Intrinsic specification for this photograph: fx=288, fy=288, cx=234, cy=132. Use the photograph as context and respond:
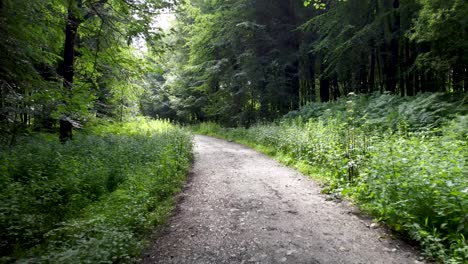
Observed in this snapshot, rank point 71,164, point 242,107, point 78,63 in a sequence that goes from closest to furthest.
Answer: point 71,164 → point 78,63 → point 242,107

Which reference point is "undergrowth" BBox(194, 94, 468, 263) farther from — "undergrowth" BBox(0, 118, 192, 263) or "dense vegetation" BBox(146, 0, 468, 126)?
"undergrowth" BBox(0, 118, 192, 263)

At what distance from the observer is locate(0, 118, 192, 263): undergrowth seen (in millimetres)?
3590

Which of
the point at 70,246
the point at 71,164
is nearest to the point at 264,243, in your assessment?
the point at 70,246

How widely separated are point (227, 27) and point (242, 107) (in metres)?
6.27

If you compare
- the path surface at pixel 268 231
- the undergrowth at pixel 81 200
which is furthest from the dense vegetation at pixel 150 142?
the path surface at pixel 268 231

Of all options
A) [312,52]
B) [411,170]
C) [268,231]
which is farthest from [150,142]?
[312,52]

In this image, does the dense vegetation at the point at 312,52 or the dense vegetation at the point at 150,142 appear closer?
the dense vegetation at the point at 150,142

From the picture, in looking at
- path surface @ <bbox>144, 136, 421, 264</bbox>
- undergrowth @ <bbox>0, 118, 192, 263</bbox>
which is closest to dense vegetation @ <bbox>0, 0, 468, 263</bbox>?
undergrowth @ <bbox>0, 118, 192, 263</bbox>

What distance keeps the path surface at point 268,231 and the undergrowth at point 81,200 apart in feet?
1.69

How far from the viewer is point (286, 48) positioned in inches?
831

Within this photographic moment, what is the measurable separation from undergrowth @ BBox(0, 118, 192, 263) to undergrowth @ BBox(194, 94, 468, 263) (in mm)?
3906

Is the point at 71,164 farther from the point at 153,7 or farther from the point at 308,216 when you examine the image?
the point at 308,216

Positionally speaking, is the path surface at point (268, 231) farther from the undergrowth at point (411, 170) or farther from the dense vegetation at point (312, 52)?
the dense vegetation at point (312, 52)

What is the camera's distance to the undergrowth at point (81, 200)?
11.8 feet
